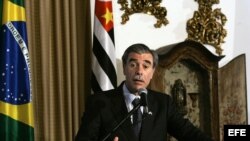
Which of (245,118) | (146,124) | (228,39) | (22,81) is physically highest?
(228,39)

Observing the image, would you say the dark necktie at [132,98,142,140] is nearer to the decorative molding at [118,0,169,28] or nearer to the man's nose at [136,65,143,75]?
the man's nose at [136,65,143,75]

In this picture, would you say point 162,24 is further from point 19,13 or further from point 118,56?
point 19,13

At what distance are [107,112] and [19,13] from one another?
3.43 ft

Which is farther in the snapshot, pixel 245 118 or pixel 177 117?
pixel 245 118

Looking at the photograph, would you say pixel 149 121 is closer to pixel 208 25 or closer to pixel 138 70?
pixel 138 70

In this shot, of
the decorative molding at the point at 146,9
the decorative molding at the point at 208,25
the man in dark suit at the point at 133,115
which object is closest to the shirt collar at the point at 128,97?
the man in dark suit at the point at 133,115

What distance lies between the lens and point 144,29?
10.0ft

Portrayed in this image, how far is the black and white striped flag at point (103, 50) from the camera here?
2.66 meters

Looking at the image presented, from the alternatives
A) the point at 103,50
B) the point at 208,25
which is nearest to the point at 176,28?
the point at 208,25

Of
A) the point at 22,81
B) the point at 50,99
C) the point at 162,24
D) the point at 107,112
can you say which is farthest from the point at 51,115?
the point at 162,24

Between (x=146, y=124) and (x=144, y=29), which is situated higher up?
(x=144, y=29)

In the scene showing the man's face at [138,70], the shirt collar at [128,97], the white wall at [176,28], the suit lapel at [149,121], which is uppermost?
the white wall at [176,28]

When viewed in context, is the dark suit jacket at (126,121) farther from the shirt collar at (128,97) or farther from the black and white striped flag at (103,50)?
the black and white striped flag at (103,50)

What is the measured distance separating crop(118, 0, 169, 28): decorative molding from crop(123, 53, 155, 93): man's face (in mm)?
1110
